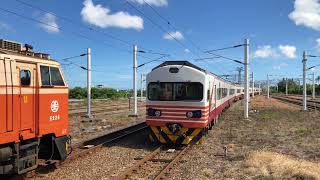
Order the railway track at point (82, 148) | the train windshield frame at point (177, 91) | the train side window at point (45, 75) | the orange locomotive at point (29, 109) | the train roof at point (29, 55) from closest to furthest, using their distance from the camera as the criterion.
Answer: the orange locomotive at point (29, 109), the train roof at point (29, 55), the train side window at point (45, 75), the railway track at point (82, 148), the train windshield frame at point (177, 91)

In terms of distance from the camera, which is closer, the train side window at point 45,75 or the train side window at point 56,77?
the train side window at point 45,75

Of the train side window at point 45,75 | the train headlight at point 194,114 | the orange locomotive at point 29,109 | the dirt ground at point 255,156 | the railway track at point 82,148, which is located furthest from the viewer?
the train headlight at point 194,114

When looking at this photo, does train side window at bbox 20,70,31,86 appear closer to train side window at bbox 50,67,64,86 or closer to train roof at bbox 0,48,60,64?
train roof at bbox 0,48,60,64

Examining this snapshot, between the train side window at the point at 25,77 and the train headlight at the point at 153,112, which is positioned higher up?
the train side window at the point at 25,77

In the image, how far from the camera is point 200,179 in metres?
10.7

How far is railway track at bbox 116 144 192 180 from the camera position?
11.0m

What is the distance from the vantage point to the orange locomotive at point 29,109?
356 inches

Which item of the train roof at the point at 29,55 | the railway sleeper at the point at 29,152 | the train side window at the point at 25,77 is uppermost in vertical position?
the train roof at the point at 29,55

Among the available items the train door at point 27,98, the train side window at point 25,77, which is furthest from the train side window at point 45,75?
the train side window at point 25,77

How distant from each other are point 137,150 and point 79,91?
65105 millimetres

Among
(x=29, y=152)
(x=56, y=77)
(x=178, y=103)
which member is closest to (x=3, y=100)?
(x=29, y=152)

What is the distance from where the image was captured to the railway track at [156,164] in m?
11.0

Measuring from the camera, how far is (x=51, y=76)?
10812 millimetres

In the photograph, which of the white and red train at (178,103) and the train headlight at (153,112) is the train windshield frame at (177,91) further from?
the train headlight at (153,112)
